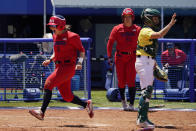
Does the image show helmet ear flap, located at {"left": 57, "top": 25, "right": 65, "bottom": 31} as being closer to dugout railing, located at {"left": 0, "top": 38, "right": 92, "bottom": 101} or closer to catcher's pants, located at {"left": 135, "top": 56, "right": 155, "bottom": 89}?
catcher's pants, located at {"left": 135, "top": 56, "right": 155, "bottom": 89}

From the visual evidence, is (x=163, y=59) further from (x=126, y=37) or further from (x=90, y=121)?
(x=90, y=121)

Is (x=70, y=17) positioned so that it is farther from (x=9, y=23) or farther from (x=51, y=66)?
(x=51, y=66)

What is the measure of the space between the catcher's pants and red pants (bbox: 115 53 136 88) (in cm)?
305

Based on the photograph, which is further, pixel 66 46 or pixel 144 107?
pixel 66 46

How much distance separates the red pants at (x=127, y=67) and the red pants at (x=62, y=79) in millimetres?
2421

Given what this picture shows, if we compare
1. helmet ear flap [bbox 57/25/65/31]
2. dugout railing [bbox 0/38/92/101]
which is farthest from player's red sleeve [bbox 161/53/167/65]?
helmet ear flap [bbox 57/25/65/31]

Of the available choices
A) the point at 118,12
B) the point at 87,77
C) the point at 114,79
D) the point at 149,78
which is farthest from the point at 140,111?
the point at 118,12

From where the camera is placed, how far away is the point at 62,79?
897cm

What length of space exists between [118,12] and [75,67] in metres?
9.63

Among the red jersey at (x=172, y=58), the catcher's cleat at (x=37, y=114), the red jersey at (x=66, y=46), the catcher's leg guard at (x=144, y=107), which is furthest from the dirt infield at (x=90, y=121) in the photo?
the red jersey at (x=172, y=58)

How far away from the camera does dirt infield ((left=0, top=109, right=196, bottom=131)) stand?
849 cm

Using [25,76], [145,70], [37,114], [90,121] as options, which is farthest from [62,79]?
[25,76]

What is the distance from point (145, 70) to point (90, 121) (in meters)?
1.84

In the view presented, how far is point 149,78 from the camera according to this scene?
8070 mm
